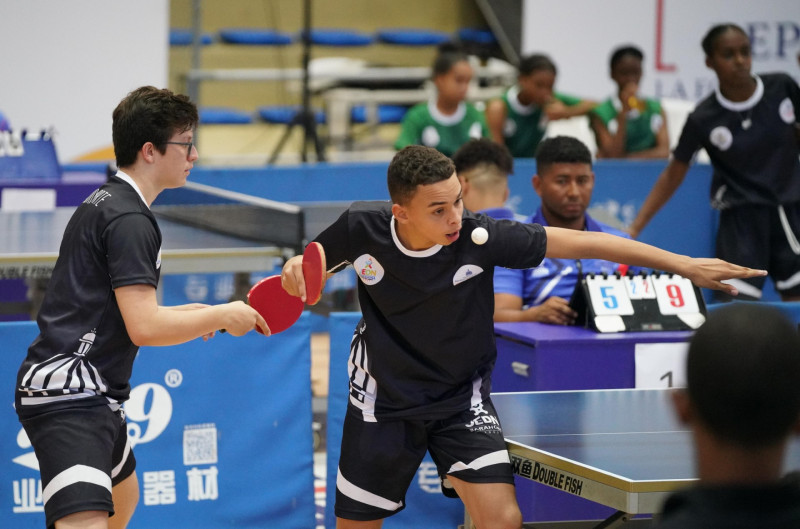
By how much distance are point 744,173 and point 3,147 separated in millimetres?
5072

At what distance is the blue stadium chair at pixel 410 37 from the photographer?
1515 centimetres

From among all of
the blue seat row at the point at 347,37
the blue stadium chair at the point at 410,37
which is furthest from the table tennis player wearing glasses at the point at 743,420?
the blue stadium chair at the point at 410,37

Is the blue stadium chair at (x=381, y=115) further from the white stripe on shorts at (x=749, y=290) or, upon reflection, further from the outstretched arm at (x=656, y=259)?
the outstretched arm at (x=656, y=259)

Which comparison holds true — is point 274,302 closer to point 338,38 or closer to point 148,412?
point 148,412

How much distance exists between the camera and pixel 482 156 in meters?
5.78

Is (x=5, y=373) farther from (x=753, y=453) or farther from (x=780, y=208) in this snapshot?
(x=780, y=208)

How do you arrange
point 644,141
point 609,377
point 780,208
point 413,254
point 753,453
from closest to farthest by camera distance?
point 753,453
point 413,254
point 609,377
point 780,208
point 644,141

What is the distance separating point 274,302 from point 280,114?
34.3 feet

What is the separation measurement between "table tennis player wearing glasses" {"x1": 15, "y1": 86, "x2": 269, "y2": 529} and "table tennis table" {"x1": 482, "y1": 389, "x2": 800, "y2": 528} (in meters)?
0.92

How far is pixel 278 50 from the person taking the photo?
15023mm

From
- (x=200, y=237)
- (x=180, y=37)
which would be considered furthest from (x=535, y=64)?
(x=180, y=37)

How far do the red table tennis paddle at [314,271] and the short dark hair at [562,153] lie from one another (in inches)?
84.8

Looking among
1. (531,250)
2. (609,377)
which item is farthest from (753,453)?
(609,377)

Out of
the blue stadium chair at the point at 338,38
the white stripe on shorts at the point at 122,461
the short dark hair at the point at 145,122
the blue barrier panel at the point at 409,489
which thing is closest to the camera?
the short dark hair at the point at 145,122
